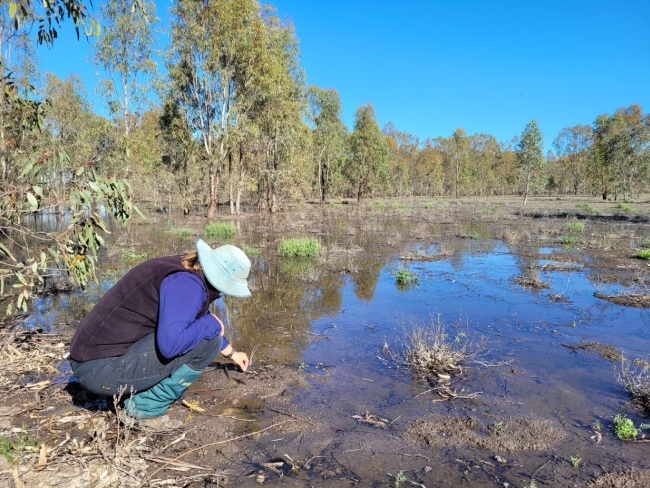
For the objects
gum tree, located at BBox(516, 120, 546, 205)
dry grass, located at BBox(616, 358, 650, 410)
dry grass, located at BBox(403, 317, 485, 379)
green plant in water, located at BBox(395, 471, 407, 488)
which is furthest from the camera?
gum tree, located at BBox(516, 120, 546, 205)

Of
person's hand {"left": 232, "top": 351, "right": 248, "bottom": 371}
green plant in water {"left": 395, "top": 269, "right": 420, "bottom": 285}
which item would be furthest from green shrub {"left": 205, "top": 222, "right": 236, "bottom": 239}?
person's hand {"left": 232, "top": 351, "right": 248, "bottom": 371}

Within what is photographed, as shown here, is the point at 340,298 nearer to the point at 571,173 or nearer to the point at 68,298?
the point at 68,298

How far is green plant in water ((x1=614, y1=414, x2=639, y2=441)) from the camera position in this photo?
10.7 ft

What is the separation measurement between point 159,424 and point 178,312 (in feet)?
3.55

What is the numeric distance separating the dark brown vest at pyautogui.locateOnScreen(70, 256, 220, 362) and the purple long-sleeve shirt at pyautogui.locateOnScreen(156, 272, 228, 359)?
2.9 inches

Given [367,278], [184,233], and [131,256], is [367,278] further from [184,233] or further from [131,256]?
[184,233]

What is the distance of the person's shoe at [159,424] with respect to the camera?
3.12m

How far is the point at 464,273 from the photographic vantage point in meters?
10.2

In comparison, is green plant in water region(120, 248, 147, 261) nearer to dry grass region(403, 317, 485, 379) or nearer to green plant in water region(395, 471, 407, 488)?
dry grass region(403, 317, 485, 379)

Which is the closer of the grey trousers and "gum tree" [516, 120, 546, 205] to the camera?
the grey trousers

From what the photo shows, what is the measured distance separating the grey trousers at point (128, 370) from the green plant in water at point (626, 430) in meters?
3.57

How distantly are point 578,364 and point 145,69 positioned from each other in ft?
72.9

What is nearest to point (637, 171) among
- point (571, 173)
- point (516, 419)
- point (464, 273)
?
point (571, 173)

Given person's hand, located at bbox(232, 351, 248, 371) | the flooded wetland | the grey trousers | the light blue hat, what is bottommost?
the flooded wetland
